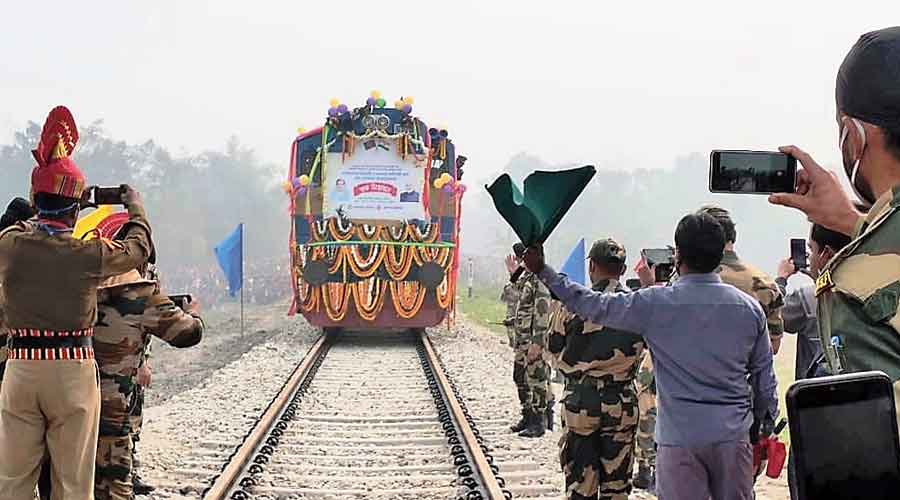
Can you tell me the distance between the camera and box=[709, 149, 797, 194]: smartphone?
6.27 feet

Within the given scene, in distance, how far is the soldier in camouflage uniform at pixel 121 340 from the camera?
13.3ft

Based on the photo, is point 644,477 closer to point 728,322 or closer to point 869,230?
point 728,322

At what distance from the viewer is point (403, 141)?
49.7 ft

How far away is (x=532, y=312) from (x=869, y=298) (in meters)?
6.22

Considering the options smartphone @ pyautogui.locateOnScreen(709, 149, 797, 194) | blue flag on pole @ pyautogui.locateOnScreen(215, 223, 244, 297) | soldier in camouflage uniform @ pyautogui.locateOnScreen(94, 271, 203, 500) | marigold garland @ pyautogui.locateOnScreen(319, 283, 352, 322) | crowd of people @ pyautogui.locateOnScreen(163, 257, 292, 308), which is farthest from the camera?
crowd of people @ pyautogui.locateOnScreen(163, 257, 292, 308)

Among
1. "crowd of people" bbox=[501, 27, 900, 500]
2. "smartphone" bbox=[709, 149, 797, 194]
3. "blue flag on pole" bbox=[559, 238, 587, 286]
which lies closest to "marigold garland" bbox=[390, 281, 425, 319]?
"blue flag on pole" bbox=[559, 238, 587, 286]

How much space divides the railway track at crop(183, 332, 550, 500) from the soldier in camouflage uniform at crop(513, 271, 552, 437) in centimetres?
34

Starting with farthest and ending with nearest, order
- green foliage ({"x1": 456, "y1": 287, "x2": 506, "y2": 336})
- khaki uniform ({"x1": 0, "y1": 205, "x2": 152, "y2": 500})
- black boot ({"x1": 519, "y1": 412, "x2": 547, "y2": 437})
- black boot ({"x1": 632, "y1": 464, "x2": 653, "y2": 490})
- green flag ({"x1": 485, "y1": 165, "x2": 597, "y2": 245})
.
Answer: green foliage ({"x1": 456, "y1": 287, "x2": 506, "y2": 336}) → black boot ({"x1": 519, "y1": 412, "x2": 547, "y2": 437}) → black boot ({"x1": 632, "y1": 464, "x2": 653, "y2": 490}) → khaki uniform ({"x1": 0, "y1": 205, "x2": 152, "y2": 500}) → green flag ({"x1": 485, "y1": 165, "x2": 597, "y2": 245})

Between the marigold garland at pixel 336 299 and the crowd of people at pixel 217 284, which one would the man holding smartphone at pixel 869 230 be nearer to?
the marigold garland at pixel 336 299

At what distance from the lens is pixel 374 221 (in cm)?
1473

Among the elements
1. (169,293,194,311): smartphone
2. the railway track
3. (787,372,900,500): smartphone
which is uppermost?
(787,372,900,500): smartphone

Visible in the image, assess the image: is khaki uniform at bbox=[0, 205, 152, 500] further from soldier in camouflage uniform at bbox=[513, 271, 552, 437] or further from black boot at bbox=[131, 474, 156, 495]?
soldier in camouflage uniform at bbox=[513, 271, 552, 437]

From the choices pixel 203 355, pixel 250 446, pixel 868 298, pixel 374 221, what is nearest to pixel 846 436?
pixel 868 298

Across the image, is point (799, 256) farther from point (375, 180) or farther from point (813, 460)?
point (375, 180)
